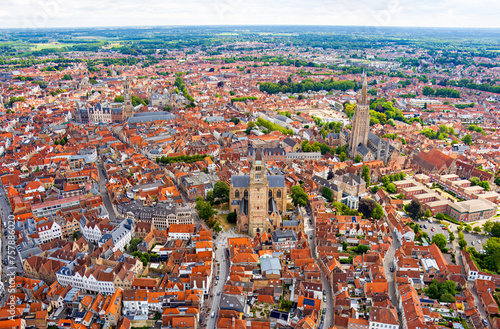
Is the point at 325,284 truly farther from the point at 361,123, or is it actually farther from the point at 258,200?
the point at 361,123

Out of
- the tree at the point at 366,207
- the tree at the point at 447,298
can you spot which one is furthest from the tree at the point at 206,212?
the tree at the point at 447,298

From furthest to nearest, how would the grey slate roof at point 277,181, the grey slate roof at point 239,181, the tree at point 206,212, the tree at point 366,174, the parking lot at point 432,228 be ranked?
1. the tree at point 366,174
2. the grey slate roof at point 239,181
3. the grey slate roof at point 277,181
4. the tree at point 206,212
5. the parking lot at point 432,228

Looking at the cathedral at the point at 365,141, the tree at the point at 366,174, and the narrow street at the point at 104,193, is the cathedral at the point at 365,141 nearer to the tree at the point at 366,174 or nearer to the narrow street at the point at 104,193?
the tree at the point at 366,174

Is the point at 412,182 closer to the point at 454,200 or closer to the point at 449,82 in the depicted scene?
the point at 454,200

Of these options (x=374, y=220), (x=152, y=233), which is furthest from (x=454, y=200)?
(x=152, y=233)

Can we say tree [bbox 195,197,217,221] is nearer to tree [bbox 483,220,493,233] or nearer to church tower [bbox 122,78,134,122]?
tree [bbox 483,220,493,233]

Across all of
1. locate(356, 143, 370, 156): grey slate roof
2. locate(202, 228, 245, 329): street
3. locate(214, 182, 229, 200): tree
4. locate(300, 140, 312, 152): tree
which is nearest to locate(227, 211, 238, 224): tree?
locate(202, 228, 245, 329): street

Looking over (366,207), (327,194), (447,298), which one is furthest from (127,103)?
(447,298)
